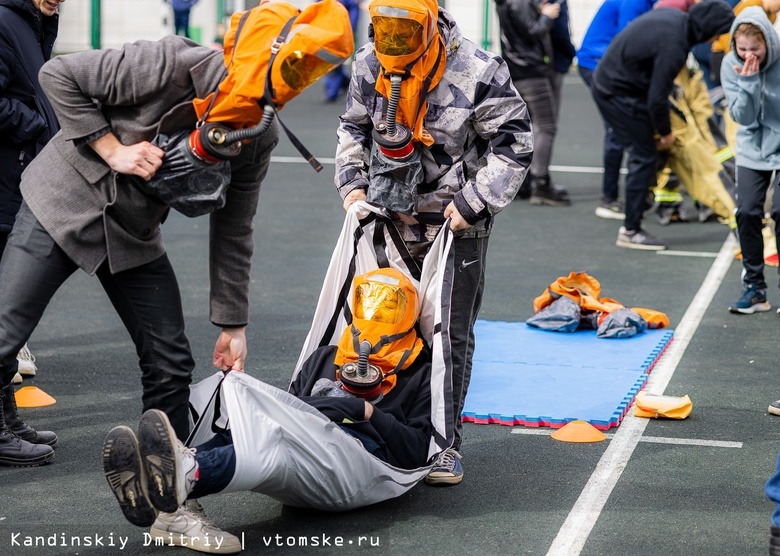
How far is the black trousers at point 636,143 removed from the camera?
30.0ft

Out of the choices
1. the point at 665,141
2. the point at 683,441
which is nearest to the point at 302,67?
the point at 683,441

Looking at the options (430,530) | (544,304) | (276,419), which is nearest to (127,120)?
(276,419)

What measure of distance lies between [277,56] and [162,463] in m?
1.28

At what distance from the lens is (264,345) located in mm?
6703

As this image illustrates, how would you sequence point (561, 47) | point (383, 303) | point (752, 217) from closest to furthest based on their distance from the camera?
point (383, 303), point (752, 217), point (561, 47)

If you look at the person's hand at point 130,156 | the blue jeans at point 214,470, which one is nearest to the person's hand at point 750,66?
the person's hand at point 130,156

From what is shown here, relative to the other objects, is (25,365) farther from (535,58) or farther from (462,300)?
(535,58)

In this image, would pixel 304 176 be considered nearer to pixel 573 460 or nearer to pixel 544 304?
pixel 544 304

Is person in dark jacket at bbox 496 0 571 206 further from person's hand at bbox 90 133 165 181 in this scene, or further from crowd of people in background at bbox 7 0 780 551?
person's hand at bbox 90 133 165 181

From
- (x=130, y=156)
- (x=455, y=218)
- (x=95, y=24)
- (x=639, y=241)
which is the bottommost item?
(x=639, y=241)

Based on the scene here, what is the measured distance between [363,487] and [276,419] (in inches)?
20.0

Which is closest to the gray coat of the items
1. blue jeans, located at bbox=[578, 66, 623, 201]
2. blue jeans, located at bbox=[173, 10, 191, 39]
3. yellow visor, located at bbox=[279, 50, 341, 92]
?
yellow visor, located at bbox=[279, 50, 341, 92]

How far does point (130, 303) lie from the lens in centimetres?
401

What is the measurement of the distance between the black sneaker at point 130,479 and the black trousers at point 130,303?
1.70ft
